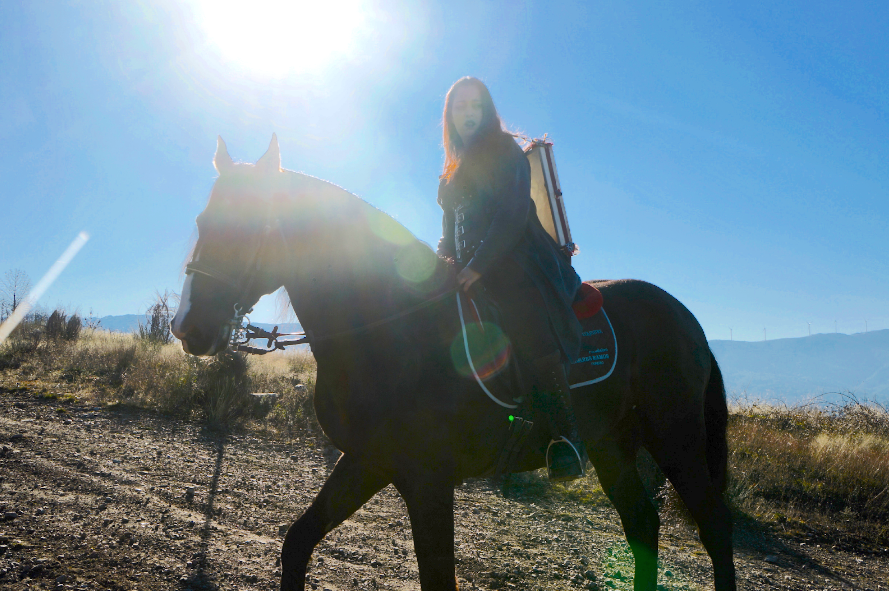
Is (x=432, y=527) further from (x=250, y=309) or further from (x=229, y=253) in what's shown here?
(x=229, y=253)

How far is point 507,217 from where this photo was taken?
277cm

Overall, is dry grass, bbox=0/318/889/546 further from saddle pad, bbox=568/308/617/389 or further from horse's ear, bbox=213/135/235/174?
horse's ear, bbox=213/135/235/174

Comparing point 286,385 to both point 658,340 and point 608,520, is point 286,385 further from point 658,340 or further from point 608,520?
point 658,340

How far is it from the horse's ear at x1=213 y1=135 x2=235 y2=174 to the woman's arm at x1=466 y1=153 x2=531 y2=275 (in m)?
1.44

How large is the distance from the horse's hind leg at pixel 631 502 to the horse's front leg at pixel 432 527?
1885 mm

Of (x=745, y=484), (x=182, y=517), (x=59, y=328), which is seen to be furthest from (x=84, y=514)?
(x=59, y=328)

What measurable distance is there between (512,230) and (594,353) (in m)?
1.20

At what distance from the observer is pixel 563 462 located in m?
2.79

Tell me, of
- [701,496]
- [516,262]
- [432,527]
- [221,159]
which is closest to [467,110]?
[516,262]

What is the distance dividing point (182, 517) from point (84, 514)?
834 mm

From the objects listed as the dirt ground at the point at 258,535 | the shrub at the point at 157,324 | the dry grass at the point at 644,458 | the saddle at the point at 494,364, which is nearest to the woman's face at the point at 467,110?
the saddle at the point at 494,364

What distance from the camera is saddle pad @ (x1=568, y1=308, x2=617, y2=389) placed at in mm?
3293

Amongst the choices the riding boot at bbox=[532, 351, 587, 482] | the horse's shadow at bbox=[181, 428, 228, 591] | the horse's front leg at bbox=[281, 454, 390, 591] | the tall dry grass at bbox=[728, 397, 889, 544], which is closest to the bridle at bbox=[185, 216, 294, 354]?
the horse's front leg at bbox=[281, 454, 390, 591]

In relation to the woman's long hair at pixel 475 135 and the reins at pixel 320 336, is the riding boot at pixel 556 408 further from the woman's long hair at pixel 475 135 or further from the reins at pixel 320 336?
the woman's long hair at pixel 475 135
